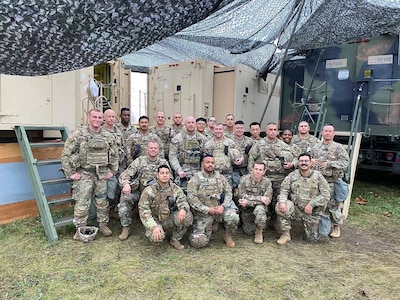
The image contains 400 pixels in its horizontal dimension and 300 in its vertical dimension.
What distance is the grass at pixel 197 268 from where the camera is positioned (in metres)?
3.02

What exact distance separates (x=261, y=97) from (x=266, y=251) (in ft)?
16.1

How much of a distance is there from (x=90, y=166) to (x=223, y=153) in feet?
5.74

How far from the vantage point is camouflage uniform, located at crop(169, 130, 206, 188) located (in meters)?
4.83

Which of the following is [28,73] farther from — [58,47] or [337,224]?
[337,224]

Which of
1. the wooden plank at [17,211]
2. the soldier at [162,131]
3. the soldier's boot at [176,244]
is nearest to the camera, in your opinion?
the soldier's boot at [176,244]

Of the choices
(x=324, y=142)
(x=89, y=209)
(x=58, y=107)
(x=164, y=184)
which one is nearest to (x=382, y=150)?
(x=324, y=142)

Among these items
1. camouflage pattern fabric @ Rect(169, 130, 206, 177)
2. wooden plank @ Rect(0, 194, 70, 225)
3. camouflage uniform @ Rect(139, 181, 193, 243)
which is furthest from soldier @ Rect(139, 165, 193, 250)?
wooden plank @ Rect(0, 194, 70, 225)

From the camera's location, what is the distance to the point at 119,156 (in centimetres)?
478

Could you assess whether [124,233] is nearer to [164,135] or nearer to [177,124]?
[164,135]

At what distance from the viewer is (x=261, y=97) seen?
817 centimetres

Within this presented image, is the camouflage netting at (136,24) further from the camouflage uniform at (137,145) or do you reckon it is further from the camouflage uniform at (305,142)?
the camouflage uniform at (305,142)

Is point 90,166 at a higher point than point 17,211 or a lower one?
higher

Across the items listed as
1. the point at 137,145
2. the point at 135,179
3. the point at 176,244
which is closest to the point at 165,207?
the point at 176,244

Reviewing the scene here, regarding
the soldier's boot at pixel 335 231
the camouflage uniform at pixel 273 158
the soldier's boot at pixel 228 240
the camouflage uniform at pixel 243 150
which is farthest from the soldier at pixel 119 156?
the soldier's boot at pixel 335 231
